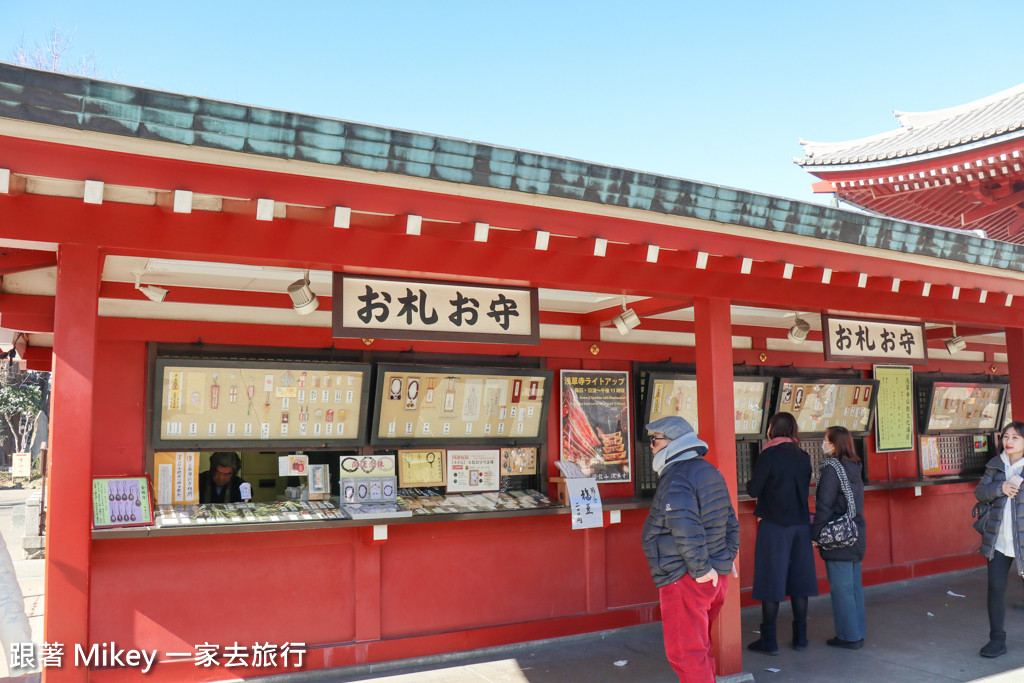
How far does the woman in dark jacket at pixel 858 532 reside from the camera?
625 cm

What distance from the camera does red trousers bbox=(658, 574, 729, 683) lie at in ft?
14.8

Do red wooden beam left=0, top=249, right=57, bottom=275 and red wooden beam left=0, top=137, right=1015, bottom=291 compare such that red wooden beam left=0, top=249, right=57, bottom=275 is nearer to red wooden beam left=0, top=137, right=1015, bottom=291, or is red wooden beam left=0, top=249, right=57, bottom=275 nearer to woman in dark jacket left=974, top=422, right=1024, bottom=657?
red wooden beam left=0, top=137, right=1015, bottom=291

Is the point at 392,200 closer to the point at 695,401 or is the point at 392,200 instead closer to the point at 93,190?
the point at 93,190

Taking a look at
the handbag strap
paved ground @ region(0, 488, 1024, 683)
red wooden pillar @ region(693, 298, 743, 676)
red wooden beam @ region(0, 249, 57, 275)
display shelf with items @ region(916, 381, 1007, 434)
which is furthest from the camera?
display shelf with items @ region(916, 381, 1007, 434)

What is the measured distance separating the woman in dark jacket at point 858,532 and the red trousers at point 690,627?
84.4 inches

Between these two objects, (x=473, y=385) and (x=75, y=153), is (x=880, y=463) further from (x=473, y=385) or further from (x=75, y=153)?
(x=75, y=153)

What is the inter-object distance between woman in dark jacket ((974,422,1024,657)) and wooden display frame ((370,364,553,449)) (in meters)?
3.75

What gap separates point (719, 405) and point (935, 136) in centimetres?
983

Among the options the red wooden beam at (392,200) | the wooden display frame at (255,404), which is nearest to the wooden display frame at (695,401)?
the red wooden beam at (392,200)

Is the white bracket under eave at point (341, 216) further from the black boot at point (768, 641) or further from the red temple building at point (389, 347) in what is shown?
the black boot at point (768, 641)

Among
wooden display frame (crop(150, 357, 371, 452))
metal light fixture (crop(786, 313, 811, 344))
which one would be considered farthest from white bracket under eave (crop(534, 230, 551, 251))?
metal light fixture (crop(786, 313, 811, 344))

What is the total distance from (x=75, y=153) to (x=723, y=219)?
12.1 ft

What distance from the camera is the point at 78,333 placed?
12.3 ft

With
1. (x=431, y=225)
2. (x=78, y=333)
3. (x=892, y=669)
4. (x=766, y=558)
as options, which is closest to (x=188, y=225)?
(x=78, y=333)
